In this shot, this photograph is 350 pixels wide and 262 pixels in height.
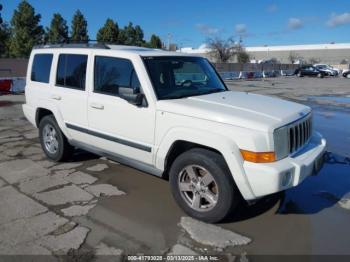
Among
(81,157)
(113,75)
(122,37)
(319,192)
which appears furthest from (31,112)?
(122,37)

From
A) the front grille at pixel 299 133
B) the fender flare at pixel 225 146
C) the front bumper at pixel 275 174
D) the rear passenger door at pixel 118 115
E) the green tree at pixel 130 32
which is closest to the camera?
the front bumper at pixel 275 174

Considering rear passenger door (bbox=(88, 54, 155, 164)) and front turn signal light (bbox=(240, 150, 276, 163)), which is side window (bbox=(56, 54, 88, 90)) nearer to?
rear passenger door (bbox=(88, 54, 155, 164))

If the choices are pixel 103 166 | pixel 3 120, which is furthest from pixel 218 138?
pixel 3 120

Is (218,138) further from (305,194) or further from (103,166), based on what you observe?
(103,166)

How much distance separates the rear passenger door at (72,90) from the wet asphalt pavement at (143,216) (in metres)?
0.85

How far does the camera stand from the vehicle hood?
3.84 meters

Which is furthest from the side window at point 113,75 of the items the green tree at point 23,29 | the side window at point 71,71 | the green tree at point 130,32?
the green tree at point 130,32

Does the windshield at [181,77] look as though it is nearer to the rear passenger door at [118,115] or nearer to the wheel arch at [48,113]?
the rear passenger door at [118,115]

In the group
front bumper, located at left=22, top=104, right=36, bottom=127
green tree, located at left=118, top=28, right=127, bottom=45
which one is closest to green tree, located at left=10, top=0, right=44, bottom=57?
green tree, located at left=118, top=28, right=127, bottom=45

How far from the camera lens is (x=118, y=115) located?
4.84 m

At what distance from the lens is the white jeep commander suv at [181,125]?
3.79 m

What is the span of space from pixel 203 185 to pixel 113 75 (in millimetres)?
1988

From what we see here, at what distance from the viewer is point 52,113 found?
20.4 feet

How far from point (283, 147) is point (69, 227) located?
246 centimetres
